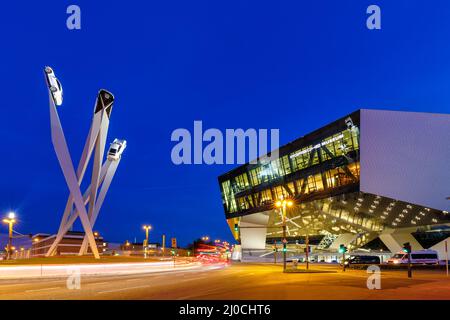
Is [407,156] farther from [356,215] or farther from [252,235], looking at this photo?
[252,235]

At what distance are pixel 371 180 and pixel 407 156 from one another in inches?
199

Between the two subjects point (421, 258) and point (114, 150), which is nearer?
point (114, 150)

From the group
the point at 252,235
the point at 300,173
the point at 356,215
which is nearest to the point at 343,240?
the point at 356,215

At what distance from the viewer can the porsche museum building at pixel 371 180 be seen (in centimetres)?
5578

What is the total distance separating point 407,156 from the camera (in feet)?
184

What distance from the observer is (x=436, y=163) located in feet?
187

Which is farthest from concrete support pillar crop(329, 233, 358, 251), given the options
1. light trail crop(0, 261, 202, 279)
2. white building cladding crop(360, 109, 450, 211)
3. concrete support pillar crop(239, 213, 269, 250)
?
light trail crop(0, 261, 202, 279)

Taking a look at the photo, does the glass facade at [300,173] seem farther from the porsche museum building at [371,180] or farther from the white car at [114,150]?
the white car at [114,150]

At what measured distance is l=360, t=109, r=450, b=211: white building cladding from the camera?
5541 centimetres

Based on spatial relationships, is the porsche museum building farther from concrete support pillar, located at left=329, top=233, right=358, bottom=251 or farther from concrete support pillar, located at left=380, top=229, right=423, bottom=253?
concrete support pillar, located at left=329, top=233, right=358, bottom=251

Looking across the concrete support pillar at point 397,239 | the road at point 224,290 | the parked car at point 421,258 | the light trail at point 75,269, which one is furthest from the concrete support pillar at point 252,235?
the road at point 224,290

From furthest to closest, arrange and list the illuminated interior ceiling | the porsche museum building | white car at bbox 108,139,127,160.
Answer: the illuminated interior ceiling, the porsche museum building, white car at bbox 108,139,127,160

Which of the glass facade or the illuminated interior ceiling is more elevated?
the glass facade
